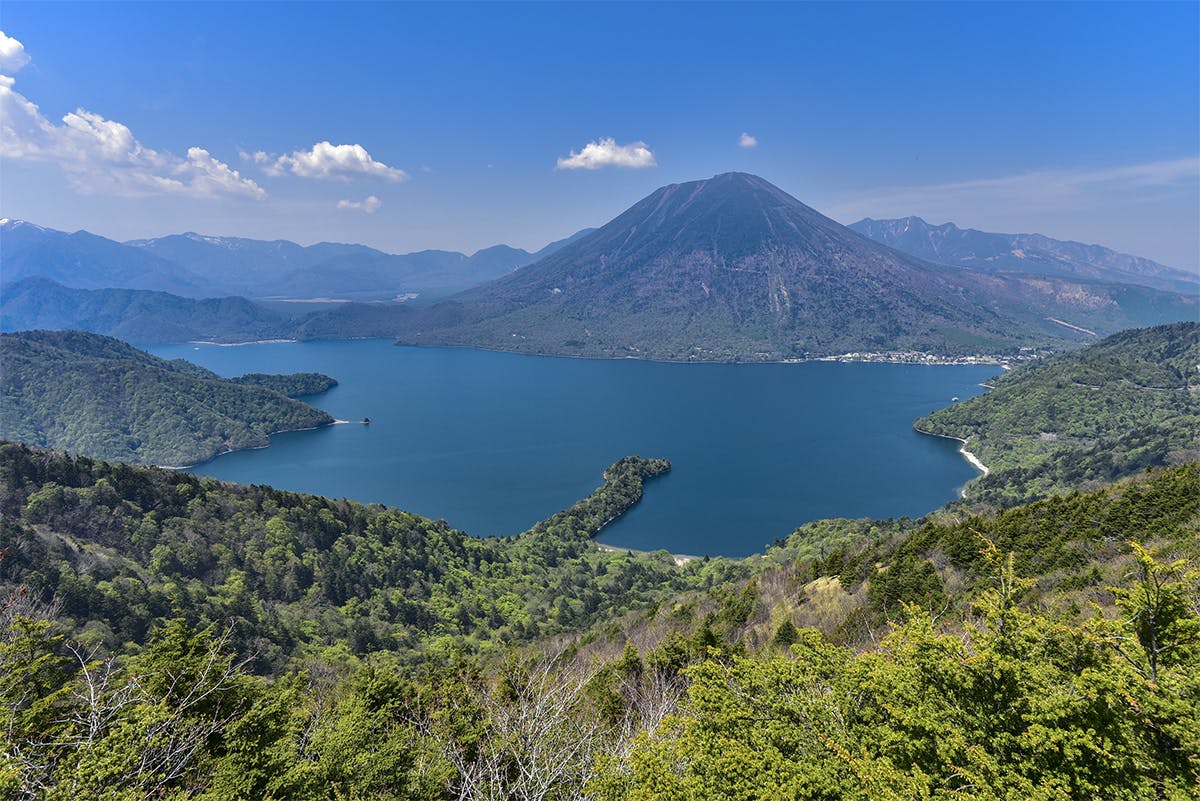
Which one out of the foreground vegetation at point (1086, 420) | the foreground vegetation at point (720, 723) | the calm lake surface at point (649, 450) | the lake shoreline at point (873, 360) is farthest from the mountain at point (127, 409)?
the foreground vegetation at point (1086, 420)

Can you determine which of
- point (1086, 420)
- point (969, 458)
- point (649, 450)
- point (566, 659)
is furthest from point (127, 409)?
point (1086, 420)

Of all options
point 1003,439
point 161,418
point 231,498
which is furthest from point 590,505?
point 161,418

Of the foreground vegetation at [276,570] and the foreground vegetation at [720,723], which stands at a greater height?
the foreground vegetation at [720,723]

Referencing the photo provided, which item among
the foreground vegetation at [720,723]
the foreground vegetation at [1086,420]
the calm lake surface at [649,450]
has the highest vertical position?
the foreground vegetation at [720,723]

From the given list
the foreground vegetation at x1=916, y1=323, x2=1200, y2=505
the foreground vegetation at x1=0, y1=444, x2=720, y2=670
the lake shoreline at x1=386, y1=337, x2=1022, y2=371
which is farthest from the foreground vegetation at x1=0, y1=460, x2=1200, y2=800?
the lake shoreline at x1=386, y1=337, x2=1022, y2=371

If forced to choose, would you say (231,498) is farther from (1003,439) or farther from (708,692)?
(1003,439)

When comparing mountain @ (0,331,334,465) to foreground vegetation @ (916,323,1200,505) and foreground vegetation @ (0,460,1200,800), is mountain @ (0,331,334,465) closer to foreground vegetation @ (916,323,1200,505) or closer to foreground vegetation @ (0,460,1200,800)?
foreground vegetation @ (0,460,1200,800)

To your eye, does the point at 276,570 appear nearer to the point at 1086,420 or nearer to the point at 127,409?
the point at 127,409

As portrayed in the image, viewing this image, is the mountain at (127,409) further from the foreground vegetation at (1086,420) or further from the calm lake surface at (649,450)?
the foreground vegetation at (1086,420)
